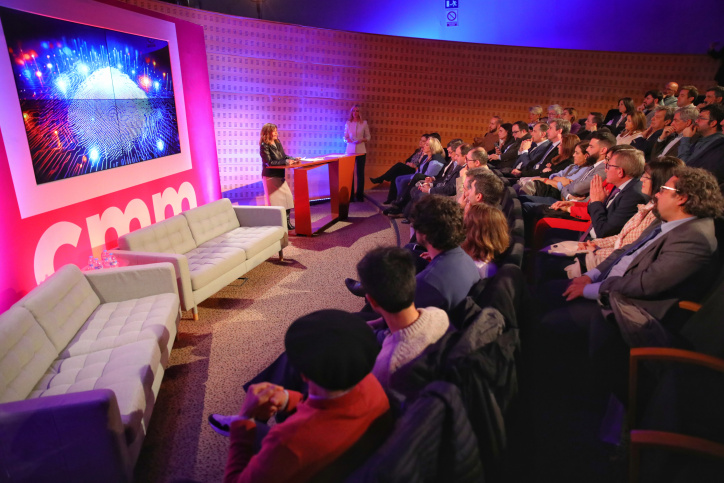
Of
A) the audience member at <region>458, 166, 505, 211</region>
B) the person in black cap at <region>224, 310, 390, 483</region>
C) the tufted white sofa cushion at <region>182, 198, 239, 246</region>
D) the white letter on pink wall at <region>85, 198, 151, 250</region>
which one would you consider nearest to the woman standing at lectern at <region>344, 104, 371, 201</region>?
the tufted white sofa cushion at <region>182, 198, 239, 246</region>

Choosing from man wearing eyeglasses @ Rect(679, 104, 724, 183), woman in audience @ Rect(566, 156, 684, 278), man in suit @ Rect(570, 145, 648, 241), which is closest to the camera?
woman in audience @ Rect(566, 156, 684, 278)

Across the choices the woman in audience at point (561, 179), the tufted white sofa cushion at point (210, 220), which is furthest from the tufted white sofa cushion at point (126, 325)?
the woman in audience at point (561, 179)

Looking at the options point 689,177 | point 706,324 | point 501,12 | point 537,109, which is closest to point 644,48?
point 501,12

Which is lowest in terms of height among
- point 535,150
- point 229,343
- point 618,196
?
point 229,343

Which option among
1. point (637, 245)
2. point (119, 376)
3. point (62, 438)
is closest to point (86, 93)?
point (119, 376)

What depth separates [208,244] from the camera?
14.9 feet

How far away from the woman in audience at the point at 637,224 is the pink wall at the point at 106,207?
4.02 m

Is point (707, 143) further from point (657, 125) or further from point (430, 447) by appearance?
point (430, 447)

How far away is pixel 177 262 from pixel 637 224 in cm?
345

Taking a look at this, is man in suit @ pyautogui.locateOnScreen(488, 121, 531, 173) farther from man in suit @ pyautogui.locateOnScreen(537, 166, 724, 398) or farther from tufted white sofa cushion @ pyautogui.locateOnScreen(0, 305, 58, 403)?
tufted white sofa cushion @ pyautogui.locateOnScreen(0, 305, 58, 403)

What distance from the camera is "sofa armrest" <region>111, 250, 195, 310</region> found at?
3.45 meters

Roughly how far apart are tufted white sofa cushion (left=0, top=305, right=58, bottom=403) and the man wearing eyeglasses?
18.4ft

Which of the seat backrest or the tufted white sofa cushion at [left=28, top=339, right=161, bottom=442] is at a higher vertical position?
the seat backrest

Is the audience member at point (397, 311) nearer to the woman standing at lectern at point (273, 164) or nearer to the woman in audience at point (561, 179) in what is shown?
the woman in audience at point (561, 179)
